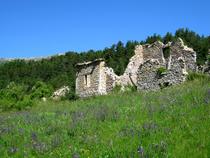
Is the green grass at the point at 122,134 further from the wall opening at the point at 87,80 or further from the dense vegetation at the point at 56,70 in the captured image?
the wall opening at the point at 87,80

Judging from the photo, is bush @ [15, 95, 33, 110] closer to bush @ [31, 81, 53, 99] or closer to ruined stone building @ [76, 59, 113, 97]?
ruined stone building @ [76, 59, 113, 97]

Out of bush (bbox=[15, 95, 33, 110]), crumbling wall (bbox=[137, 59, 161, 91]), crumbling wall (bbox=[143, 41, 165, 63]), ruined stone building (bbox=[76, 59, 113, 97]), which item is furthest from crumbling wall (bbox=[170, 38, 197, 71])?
bush (bbox=[15, 95, 33, 110])

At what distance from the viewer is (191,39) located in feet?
140

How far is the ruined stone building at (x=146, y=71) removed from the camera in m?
24.9

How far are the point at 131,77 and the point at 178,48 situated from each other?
411 centimetres

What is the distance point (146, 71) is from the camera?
86.1 feet

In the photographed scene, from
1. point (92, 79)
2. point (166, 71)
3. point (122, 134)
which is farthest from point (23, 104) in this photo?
point (122, 134)

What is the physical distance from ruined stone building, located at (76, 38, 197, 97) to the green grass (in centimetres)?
1294

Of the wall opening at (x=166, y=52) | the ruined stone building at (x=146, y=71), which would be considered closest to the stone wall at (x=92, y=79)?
the ruined stone building at (x=146, y=71)

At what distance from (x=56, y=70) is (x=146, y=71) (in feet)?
108

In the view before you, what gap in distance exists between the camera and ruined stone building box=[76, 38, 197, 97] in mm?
24906

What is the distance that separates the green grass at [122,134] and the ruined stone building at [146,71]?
42.5 ft

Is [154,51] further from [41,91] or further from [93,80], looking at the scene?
[41,91]

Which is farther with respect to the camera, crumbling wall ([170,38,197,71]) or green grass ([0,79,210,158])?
crumbling wall ([170,38,197,71])
